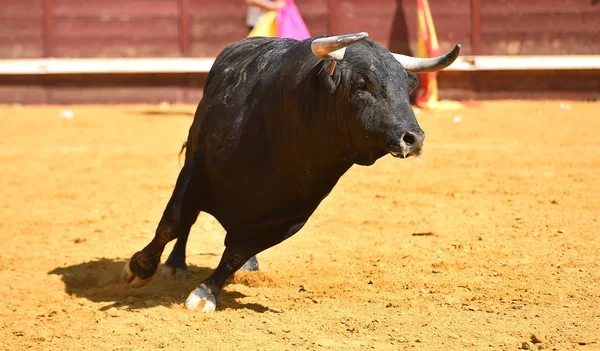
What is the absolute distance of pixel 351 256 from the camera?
5.13m

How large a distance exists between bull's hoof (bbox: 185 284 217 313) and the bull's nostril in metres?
1.16

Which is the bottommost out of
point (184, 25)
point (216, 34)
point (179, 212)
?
point (179, 212)

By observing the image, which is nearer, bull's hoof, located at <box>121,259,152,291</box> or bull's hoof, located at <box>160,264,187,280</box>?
bull's hoof, located at <box>121,259,152,291</box>

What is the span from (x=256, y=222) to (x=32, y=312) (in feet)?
3.38

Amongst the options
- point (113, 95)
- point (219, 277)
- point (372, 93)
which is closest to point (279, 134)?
point (372, 93)

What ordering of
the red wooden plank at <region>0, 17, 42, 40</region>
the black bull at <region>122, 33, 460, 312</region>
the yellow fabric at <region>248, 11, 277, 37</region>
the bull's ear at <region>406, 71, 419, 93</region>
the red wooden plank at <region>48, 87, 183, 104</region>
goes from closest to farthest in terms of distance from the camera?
the black bull at <region>122, 33, 460, 312</region>
the bull's ear at <region>406, 71, 419, 93</region>
the yellow fabric at <region>248, 11, 277, 37</region>
the red wooden plank at <region>48, 87, 183, 104</region>
the red wooden plank at <region>0, 17, 42, 40</region>

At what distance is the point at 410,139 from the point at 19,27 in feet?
30.9

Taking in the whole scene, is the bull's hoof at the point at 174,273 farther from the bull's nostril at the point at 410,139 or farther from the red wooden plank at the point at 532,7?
the red wooden plank at the point at 532,7

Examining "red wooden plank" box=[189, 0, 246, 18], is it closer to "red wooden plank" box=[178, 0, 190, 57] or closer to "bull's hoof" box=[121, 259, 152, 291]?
"red wooden plank" box=[178, 0, 190, 57]

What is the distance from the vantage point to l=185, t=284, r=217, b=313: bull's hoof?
4184 millimetres

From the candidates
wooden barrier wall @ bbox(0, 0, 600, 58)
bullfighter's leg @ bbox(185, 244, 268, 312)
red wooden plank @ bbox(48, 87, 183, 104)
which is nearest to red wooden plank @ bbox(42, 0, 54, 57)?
wooden barrier wall @ bbox(0, 0, 600, 58)

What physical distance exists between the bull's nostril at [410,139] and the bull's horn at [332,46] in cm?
38

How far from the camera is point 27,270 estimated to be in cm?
509

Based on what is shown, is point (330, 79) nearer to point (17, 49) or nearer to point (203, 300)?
point (203, 300)
